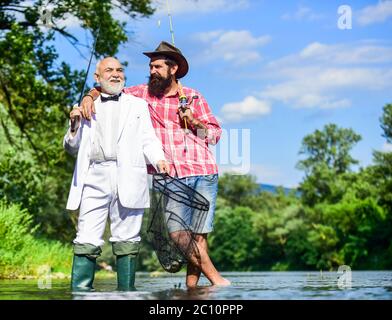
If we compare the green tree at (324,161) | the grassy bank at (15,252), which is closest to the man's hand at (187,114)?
the grassy bank at (15,252)

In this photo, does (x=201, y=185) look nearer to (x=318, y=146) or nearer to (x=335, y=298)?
(x=335, y=298)

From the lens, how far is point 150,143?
284 inches

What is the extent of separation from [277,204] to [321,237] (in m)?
25.3

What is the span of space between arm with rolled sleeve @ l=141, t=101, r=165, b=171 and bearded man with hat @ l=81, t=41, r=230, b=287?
0.39 meters

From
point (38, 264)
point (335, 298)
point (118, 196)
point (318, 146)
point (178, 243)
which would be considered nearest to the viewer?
point (335, 298)

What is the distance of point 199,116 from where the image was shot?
309 inches

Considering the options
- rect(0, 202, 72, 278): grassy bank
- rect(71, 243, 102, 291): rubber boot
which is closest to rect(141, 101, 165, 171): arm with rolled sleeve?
rect(71, 243, 102, 291): rubber boot

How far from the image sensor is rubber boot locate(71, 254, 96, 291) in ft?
23.0

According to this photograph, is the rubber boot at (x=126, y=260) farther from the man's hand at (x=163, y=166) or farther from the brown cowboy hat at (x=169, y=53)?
the brown cowboy hat at (x=169, y=53)

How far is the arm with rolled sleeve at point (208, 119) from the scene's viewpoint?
7762mm

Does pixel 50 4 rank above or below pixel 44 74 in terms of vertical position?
above

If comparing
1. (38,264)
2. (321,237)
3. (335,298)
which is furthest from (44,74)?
(321,237)

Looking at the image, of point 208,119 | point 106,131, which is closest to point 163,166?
point 106,131
